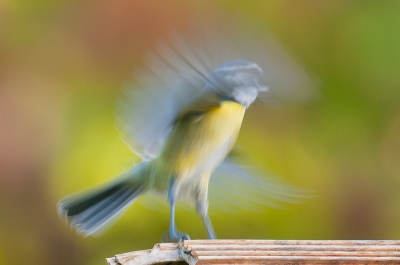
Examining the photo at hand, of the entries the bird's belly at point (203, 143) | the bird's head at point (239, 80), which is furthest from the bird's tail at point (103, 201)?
the bird's head at point (239, 80)

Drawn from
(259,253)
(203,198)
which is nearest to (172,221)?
(203,198)

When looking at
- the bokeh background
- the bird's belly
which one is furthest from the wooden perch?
the bokeh background

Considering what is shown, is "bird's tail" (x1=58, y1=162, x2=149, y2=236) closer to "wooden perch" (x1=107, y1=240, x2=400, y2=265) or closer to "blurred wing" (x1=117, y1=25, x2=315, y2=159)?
"blurred wing" (x1=117, y1=25, x2=315, y2=159)

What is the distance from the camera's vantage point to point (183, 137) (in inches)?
45.4

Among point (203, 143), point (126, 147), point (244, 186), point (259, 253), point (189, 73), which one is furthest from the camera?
point (126, 147)

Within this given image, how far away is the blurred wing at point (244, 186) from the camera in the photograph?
1.21 m

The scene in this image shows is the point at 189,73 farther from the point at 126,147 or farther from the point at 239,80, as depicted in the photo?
the point at 126,147

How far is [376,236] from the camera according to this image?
1599mm

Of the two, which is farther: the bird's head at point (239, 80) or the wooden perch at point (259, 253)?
the bird's head at point (239, 80)

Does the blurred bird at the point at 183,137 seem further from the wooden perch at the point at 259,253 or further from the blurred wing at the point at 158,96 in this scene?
the wooden perch at the point at 259,253

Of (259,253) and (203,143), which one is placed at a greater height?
(203,143)

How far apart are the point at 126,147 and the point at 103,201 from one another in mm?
258

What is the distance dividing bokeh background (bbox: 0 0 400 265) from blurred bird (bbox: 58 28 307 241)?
0.20 m

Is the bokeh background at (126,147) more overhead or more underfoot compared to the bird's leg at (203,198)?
more overhead
